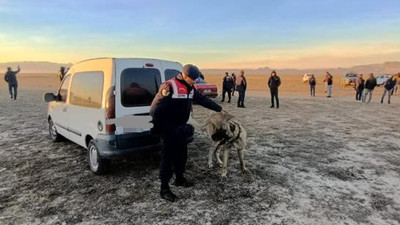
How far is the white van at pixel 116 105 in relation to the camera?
4484 millimetres

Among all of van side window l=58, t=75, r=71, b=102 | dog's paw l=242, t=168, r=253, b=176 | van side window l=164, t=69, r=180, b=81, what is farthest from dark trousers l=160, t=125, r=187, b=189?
van side window l=58, t=75, r=71, b=102

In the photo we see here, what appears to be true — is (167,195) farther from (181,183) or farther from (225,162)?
(225,162)

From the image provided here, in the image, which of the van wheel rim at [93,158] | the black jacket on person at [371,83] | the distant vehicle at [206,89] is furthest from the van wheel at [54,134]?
the black jacket on person at [371,83]

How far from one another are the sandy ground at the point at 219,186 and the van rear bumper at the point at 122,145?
486 mm

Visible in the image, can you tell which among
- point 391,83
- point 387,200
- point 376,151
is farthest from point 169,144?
point 391,83

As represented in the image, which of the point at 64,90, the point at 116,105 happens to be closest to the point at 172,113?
the point at 116,105

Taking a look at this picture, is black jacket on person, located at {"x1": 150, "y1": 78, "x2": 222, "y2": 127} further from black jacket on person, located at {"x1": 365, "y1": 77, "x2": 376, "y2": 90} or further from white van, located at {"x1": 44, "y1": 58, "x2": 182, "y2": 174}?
black jacket on person, located at {"x1": 365, "y1": 77, "x2": 376, "y2": 90}

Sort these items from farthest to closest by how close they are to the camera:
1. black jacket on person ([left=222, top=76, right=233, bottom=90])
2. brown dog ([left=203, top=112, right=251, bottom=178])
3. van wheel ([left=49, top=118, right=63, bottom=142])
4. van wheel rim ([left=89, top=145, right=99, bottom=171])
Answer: black jacket on person ([left=222, top=76, right=233, bottom=90]) < van wheel ([left=49, top=118, right=63, bottom=142]) < van wheel rim ([left=89, top=145, right=99, bottom=171]) < brown dog ([left=203, top=112, right=251, bottom=178])

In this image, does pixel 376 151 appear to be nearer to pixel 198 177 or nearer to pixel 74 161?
pixel 198 177

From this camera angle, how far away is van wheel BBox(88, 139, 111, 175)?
485 cm

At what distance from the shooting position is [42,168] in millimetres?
5363

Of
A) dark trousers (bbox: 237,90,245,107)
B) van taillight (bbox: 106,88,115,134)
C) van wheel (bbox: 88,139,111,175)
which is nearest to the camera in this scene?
van taillight (bbox: 106,88,115,134)

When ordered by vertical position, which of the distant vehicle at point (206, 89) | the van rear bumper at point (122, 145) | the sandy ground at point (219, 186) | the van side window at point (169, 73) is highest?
the van side window at point (169, 73)

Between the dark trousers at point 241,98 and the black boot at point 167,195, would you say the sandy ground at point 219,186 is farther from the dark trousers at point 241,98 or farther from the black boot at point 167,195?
the dark trousers at point 241,98
